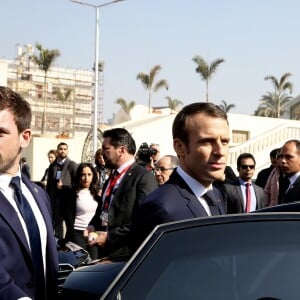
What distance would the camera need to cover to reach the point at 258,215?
→ 7.73 feet

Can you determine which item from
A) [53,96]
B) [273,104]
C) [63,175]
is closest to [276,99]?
[273,104]

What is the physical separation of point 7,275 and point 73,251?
296cm

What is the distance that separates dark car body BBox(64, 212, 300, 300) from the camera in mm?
2213

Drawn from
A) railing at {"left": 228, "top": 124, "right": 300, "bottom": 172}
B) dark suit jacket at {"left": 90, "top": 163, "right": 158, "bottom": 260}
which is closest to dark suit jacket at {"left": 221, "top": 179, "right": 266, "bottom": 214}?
dark suit jacket at {"left": 90, "top": 163, "right": 158, "bottom": 260}

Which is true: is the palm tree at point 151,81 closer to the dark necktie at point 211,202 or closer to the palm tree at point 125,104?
the palm tree at point 125,104

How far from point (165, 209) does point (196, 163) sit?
0.35 m

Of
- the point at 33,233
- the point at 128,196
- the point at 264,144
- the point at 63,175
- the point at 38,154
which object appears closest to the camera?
the point at 33,233

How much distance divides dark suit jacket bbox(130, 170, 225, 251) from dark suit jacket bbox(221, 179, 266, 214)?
12.2ft

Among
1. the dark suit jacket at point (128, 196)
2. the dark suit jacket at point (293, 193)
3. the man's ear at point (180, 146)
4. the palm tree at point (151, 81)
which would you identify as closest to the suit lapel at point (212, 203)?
the man's ear at point (180, 146)

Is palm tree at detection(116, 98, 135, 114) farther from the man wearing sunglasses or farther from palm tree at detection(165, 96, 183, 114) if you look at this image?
the man wearing sunglasses

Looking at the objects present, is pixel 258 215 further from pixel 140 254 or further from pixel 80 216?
pixel 80 216

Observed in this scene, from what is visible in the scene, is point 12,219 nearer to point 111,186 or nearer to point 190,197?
point 190,197

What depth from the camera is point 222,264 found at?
2.28 metres

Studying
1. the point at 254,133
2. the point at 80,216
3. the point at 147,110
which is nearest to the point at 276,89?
the point at 147,110
